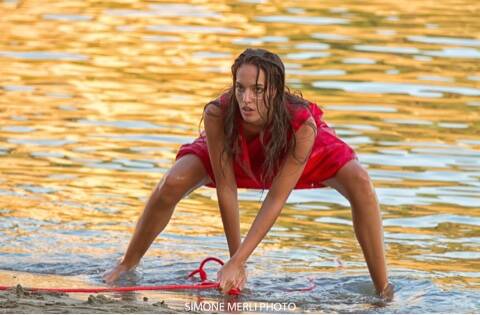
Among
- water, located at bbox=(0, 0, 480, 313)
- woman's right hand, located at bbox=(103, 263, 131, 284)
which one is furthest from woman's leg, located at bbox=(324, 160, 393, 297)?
woman's right hand, located at bbox=(103, 263, 131, 284)

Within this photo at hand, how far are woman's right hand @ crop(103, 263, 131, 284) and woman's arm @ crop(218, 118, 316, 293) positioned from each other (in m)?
0.81

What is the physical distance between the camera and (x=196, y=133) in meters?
12.2

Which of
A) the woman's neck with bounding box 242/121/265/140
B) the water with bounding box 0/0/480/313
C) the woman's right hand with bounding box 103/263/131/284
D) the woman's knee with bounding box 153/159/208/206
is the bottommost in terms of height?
the water with bounding box 0/0/480/313

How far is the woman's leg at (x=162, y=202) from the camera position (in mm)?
7762

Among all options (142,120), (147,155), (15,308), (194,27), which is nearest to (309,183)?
(15,308)

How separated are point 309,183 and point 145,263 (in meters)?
1.35

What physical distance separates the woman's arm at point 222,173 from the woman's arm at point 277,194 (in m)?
0.26

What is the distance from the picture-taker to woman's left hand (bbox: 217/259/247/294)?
24.4 ft

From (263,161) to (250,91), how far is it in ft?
1.64

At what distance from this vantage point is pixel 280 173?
738 cm

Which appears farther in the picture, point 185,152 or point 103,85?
point 103,85

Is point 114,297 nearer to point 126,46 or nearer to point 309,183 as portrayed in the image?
point 309,183

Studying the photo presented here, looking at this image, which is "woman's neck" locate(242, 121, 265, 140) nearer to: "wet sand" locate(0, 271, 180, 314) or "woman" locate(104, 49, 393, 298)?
"woman" locate(104, 49, 393, 298)

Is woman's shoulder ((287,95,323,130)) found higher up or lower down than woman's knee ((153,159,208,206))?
higher up
